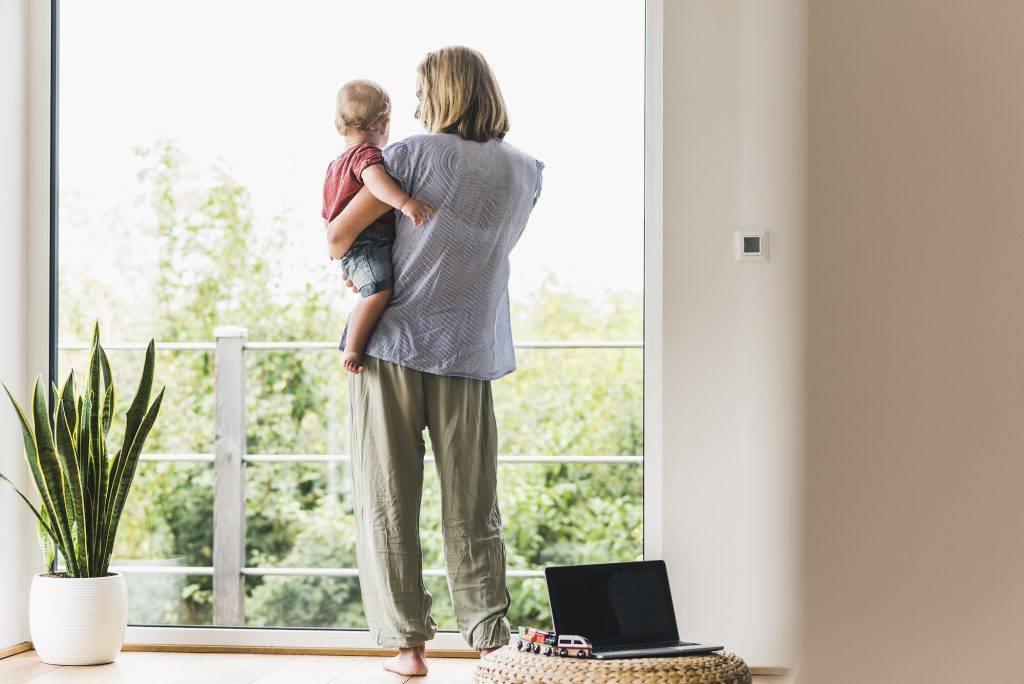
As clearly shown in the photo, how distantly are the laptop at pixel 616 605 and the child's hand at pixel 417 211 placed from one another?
86cm

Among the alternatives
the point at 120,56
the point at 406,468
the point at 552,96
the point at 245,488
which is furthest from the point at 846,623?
the point at 120,56

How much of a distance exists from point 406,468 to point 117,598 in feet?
2.63

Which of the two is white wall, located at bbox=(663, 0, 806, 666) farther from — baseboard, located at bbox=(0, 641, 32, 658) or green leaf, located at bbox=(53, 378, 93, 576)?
baseboard, located at bbox=(0, 641, 32, 658)

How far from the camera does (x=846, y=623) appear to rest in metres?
0.17

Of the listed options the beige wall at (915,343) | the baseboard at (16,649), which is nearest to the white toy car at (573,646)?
the baseboard at (16,649)

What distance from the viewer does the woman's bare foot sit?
2.27 meters

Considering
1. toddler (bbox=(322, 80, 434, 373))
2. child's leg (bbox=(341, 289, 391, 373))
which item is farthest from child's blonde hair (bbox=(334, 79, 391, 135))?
child's leg (bbox=(341, 289, 391, 373))

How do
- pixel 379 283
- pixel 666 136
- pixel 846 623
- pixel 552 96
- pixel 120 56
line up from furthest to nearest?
pixel 120 56, pixel 552 96, pixel 666 136, pixel 379 283, pixel 846 623

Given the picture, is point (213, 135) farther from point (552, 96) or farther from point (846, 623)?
point (846, 623)

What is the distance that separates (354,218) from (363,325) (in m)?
0.26

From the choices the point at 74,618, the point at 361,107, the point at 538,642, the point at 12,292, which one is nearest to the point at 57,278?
the point at 12,292

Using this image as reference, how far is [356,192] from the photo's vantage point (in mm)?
2299

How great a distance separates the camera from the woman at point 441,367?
2.23 meters

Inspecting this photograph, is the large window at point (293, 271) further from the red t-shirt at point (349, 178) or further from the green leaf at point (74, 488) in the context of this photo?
the green leaf at point (74, 488)
